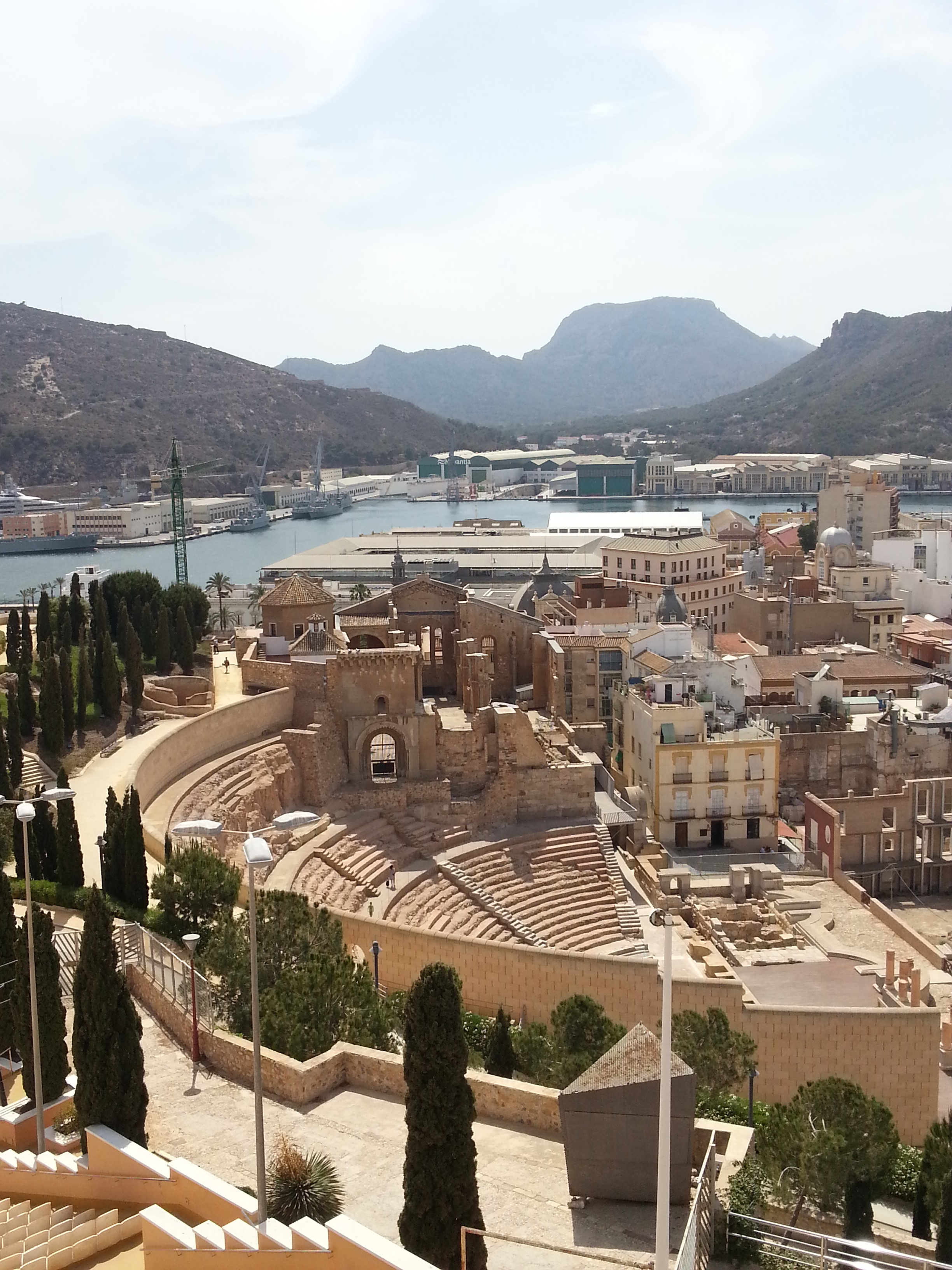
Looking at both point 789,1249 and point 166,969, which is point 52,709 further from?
point 789,1249

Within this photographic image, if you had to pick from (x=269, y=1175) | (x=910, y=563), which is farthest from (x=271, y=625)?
(x=910, y=563)

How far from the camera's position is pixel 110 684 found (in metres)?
33.9

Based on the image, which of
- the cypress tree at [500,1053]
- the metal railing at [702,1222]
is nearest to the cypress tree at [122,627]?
the cypress tree at [500,1053]

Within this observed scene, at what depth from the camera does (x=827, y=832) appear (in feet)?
119

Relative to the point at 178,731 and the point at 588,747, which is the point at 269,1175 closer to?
the point at 178,731

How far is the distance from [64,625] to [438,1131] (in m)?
31.4

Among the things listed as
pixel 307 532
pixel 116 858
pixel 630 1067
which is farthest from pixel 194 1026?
pixel 307 532

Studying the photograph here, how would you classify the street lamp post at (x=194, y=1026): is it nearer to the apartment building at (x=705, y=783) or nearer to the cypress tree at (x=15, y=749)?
the cypress tree at (x=15, y=749)

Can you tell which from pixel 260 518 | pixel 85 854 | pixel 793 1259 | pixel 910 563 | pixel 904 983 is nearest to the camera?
pixel 793 1259

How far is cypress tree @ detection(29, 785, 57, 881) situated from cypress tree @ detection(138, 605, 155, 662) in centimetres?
1968

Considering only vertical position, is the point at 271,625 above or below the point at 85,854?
above

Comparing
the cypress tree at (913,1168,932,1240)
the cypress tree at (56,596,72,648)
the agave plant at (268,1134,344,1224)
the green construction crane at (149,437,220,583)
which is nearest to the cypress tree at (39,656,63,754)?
the cypress tree at (56,596,72,648)

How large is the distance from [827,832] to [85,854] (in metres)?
21.4

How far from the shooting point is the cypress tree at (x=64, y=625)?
38.7 metres
